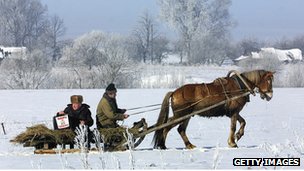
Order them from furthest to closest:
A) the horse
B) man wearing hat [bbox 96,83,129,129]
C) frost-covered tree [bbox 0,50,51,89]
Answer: frost-covered tree [bbox 0,50,51,89]
the horse
man wearing hat [bbox 96,83,129,129]

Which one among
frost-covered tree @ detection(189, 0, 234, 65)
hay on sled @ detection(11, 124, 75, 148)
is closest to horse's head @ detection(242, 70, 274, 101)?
hay on sled @ detection(11, 124, 75, 148)

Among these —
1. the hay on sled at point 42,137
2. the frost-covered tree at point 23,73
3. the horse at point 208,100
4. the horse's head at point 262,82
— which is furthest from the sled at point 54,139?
the frost-covered tree at point 23,73

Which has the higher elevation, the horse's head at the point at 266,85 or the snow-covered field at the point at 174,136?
the horse's head at the point at 266,85

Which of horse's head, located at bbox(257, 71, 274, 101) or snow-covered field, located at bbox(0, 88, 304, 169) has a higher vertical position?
horse's head, located at bbox(257, 71, 274, 101)

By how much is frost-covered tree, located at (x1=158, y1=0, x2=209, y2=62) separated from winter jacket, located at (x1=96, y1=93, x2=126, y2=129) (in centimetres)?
5819

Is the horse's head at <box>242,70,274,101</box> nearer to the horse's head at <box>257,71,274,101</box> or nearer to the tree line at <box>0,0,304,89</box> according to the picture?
the horse's head at <box>257,71,274,101</box>

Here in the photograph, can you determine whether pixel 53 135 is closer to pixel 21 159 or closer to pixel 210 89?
pixel 21 159

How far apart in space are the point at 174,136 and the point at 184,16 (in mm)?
56515

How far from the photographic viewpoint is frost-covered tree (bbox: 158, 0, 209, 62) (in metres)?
68.5

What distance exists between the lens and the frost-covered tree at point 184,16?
68.5 meters

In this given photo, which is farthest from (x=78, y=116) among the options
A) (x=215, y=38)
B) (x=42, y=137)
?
(x=215, y=38)

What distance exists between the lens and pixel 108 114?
32.7 feet

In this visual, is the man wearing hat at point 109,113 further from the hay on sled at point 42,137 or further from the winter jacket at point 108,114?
the hay on sled at point 42,137

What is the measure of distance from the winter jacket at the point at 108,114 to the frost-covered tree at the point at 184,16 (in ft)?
191
